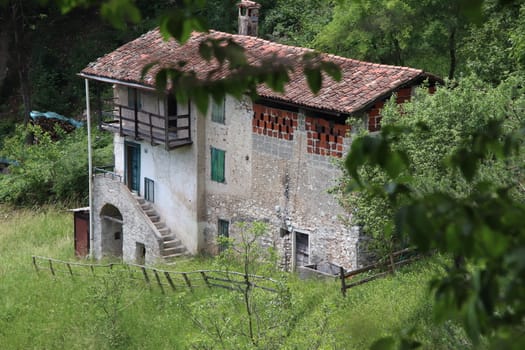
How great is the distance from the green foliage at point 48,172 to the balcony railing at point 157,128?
6.78 meters

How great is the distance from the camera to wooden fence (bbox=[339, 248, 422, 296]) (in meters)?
20.3

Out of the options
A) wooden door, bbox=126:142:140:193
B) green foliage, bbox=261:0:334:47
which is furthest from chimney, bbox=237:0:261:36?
green foliage, bbox=261:0:334:47

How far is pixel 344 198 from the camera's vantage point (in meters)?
21.4

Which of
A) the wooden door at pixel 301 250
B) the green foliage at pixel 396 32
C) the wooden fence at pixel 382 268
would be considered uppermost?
the green foliage at pixel 396 32

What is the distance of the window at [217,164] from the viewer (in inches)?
1003

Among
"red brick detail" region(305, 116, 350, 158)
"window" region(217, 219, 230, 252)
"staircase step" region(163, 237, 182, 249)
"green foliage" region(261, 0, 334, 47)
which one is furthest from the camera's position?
"green foliage" region(261, 0, 334, 47)

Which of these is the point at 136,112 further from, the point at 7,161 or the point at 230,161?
the point at 7,161

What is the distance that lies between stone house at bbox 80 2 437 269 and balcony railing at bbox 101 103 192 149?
0.10ft

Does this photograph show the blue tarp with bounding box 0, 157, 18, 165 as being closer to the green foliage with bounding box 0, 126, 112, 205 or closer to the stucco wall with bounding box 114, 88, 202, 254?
the green foliage with bounding box 0, 126, 112, 205

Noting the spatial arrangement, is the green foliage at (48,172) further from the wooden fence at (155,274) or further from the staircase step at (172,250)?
the staircase step at (172,250)

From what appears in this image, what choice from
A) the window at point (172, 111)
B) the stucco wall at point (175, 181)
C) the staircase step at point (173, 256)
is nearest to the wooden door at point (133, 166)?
the stucco wall at point (175, 181)

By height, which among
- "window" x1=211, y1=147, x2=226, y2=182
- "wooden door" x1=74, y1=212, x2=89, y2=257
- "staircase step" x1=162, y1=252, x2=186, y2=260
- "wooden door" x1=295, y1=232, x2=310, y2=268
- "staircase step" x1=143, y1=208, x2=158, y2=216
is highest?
"window" x1=211, y1=147, x2=226, y2=182

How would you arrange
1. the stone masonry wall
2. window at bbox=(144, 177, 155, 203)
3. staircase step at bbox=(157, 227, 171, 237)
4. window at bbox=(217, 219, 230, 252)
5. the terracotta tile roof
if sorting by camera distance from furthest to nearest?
window at bbox=(144, 177, 155, 203) < staircase step at bbox=(157, 227, 171, 237) < the stone masonry wall < window at bbox=(217, 219, 230, 252) < the terracotta tile roof

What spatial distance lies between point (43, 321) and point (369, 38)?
41.3 ft
